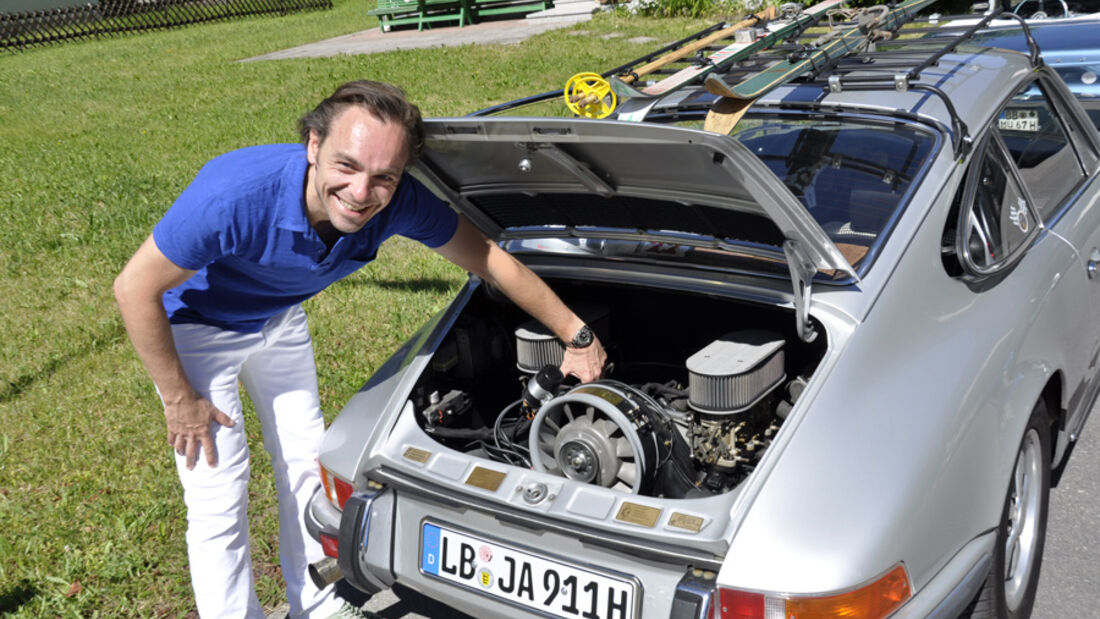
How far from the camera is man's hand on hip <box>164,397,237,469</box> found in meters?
2.55

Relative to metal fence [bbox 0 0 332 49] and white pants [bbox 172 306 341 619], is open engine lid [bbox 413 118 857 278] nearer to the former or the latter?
white pants [bbox 172 306 341 619]

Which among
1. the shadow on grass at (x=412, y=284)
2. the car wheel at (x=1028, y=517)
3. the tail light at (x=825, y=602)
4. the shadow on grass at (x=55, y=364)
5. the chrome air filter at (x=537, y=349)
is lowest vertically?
the shadow on grass at (x=55, y=364)

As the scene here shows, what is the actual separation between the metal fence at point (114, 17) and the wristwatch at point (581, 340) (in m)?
23.2

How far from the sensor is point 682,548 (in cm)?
210

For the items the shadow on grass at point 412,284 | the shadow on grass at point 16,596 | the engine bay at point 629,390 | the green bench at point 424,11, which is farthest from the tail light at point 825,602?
the green bench at point 424,11

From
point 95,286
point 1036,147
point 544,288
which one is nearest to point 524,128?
point 544,288

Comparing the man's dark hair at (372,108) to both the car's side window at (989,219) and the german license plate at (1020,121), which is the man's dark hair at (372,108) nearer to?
the car's side window at (989,219)

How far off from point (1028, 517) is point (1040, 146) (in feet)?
→ 5.60

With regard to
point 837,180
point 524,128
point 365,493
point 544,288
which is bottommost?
point 365,493

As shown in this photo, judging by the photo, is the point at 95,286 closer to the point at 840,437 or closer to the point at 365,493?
the point at 365,493

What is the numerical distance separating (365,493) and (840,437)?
4.30 feet

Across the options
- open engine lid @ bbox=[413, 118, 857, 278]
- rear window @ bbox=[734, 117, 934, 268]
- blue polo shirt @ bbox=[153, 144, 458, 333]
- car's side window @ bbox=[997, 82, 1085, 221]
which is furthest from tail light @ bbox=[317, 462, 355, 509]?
car's side window @ bbox=[997, 82, 1085, 221]

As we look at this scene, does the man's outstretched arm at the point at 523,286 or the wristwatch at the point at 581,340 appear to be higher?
the man's outstretched arm at the point at 523,286

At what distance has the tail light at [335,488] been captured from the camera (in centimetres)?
269
